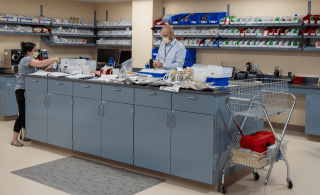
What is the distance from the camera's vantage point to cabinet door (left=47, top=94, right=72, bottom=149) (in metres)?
5.02

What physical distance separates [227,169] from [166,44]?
8.27 feet

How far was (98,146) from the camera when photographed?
470cm

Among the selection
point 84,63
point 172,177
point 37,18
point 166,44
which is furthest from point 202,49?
point 172,177

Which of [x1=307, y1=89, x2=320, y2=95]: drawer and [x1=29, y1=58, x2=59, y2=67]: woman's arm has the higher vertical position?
[x1=29, y1=58, x2=59, y2=67]: woman's arm

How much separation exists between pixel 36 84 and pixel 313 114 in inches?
188

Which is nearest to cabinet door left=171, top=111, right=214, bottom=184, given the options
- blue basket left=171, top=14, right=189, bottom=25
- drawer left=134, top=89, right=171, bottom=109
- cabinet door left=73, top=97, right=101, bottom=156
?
drawer left=134, top=89, right=171, bottom=109

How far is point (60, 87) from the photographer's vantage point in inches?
201

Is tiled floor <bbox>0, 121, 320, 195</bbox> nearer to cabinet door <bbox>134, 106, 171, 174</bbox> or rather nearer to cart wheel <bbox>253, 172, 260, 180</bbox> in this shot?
cart wheel <bbox>253, 172, 260, 180</bbox>

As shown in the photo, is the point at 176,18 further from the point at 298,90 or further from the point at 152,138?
the point at 152,138

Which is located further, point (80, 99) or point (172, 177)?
point (80, 99)

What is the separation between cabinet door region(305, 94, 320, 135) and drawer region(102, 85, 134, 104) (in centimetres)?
360

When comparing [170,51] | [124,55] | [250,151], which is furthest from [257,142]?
[124,55]

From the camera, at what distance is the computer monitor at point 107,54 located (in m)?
9.13

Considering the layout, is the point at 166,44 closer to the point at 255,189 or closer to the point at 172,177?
the point at 172,177
